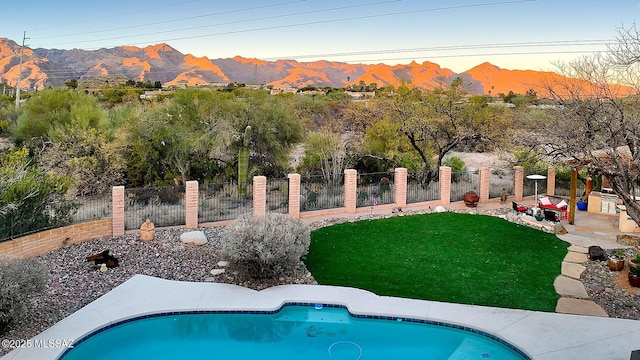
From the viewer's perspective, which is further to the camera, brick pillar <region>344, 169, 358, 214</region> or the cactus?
the cactus

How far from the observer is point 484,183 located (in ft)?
72.0

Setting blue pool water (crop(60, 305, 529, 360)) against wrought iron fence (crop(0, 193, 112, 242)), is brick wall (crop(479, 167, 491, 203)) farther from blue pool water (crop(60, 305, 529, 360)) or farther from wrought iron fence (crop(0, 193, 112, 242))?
wrought iron fence (crop(0, 193, 112, 242))

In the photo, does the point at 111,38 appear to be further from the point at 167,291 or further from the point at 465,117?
the point at 167,291

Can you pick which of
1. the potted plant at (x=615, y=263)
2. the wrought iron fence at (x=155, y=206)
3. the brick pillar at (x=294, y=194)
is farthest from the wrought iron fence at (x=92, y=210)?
the potted plant at (x=615, y=263)

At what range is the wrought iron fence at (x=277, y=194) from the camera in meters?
19.8

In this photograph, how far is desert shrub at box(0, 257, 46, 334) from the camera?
9.35m

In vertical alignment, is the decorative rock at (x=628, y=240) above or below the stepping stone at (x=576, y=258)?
above

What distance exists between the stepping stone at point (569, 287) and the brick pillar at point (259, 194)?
9554 millimetres

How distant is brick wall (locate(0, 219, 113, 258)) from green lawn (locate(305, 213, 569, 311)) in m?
6.38

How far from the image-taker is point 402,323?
10773 mm

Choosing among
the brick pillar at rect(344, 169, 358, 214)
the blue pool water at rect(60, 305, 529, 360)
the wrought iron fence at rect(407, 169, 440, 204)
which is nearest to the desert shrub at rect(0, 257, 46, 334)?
the blue pool water at rect(60, 305, 529, 360)

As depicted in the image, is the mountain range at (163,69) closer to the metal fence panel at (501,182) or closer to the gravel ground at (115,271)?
the metal fence panel at (501,182)

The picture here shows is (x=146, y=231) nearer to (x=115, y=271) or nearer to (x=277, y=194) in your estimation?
(x=115, y=271)

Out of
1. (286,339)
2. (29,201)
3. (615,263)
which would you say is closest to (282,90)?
(29,201)
